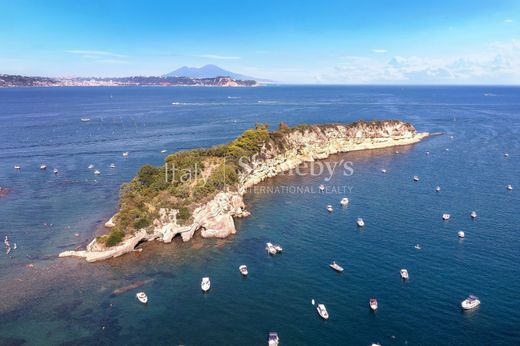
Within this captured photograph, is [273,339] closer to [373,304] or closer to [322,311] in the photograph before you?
[322,311]

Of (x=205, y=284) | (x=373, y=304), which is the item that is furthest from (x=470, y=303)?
(x=205, y=284)

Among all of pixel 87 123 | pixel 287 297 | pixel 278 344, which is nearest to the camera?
pixel 278 344

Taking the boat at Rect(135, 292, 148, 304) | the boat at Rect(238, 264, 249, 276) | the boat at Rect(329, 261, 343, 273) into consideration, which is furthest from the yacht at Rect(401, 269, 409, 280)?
the boat at Rect(135, 292, 148, 304)

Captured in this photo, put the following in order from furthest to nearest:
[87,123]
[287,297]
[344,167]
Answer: [87,123] → [344,167] → [287,297]

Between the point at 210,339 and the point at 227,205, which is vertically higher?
the point at 227,205

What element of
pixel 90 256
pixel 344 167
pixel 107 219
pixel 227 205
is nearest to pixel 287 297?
pixel 227 205

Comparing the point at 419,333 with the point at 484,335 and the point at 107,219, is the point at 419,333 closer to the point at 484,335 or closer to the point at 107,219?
the point at 484,335

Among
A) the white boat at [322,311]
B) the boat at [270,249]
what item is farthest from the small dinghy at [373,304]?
the boat at [270,249]

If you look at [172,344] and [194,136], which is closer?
[172,344]
